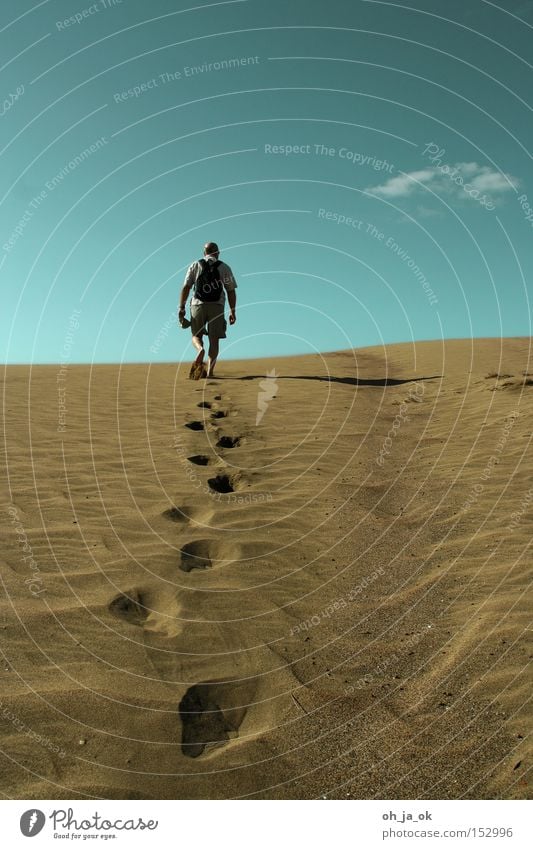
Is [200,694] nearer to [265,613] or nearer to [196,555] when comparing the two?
[265,613]

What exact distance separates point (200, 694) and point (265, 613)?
929 mm

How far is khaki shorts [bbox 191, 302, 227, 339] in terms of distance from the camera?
12375 millimetres

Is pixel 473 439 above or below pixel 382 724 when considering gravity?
above

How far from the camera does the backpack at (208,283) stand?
12086mm

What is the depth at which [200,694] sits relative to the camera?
3.52 m

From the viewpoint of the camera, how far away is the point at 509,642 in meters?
3.82

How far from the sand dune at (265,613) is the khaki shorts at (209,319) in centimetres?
389

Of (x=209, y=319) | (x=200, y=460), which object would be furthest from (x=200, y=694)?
(x=209, y=319)

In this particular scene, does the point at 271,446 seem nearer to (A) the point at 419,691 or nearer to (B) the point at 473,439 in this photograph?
(B) the point at 473,439

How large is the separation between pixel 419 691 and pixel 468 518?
A: 2.58 m

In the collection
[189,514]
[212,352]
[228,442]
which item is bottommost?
[189,514]

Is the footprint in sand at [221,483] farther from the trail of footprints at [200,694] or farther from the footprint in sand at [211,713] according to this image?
the footprint in sand at [211,713]

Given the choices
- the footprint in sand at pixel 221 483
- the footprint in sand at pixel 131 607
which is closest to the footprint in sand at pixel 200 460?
the footprint in sand at pixel 221 483
